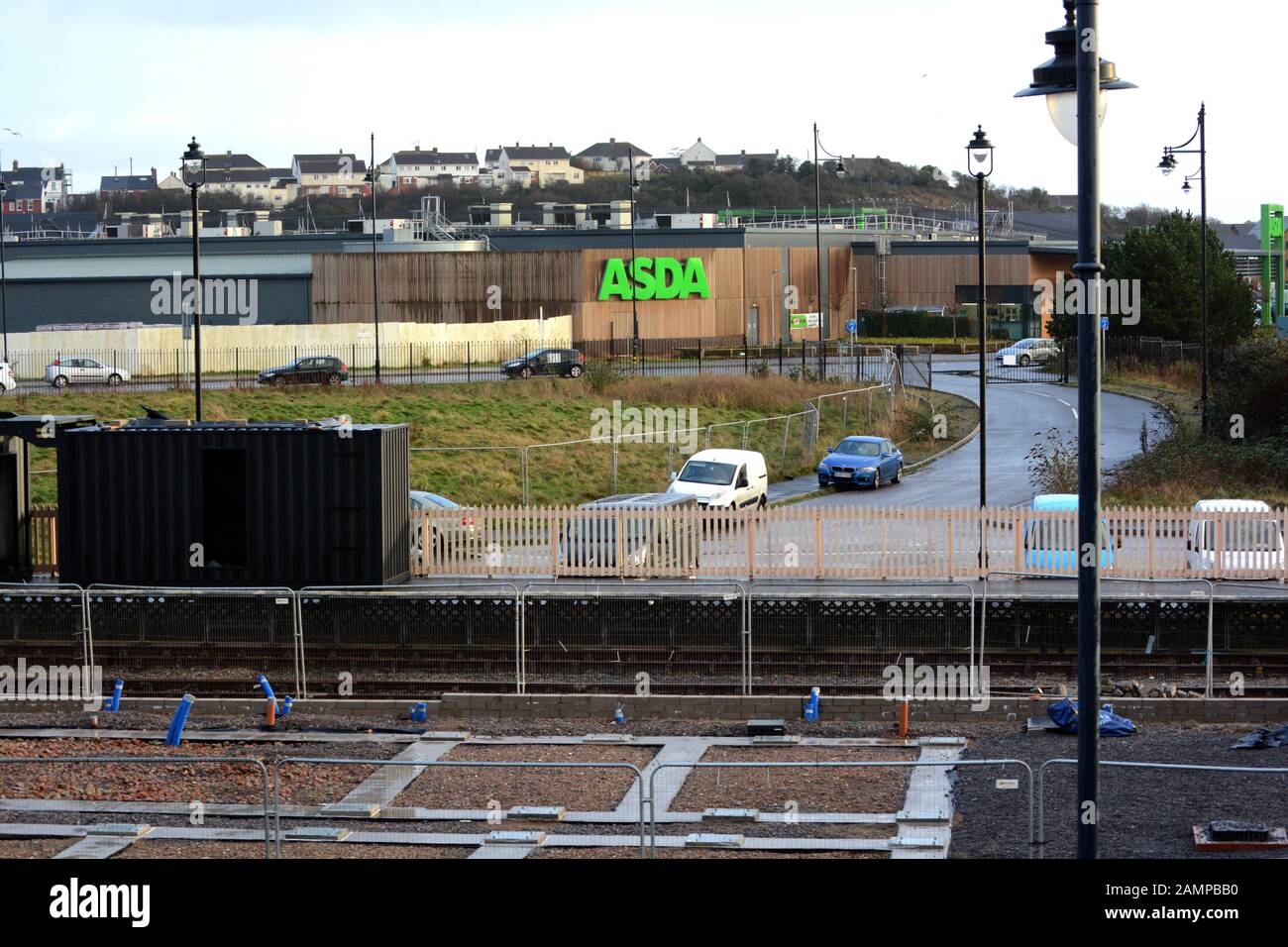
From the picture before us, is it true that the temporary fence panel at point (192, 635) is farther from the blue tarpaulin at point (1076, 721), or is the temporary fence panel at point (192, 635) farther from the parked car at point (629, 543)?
the blue tarpaulin at point (1076, 721)

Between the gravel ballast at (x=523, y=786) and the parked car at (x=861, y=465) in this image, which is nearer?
the gravel ballast at (x=523, y=786)

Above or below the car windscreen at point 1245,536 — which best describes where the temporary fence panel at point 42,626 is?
below

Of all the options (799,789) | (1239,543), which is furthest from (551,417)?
(799,789)

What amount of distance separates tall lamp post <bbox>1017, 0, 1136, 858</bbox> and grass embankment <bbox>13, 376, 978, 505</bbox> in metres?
27.4

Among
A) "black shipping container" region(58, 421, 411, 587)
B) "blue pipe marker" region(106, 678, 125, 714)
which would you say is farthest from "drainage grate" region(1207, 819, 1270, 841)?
"black shipping container" region(58, 421, 411, 587)

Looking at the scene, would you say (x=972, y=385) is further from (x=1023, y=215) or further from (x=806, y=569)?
(x=1023, y=215)

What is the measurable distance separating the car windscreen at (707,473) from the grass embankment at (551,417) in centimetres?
499

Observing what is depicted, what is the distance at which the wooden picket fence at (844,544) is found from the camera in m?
24.1

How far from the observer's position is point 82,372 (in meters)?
47.6

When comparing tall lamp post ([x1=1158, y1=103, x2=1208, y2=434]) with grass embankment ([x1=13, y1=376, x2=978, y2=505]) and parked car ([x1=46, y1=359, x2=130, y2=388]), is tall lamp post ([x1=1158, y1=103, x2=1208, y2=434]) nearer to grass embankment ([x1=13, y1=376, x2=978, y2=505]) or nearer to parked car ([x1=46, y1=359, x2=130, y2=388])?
grass embankment ([x1=13, y1=376, x2=978, y2=505])

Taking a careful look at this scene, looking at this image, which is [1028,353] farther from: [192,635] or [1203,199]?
[192,635]

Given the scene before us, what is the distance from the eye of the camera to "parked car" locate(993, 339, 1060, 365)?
6244 centimetres

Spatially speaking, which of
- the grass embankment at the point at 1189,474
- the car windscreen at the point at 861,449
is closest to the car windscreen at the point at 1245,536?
the grass embankment at the point at 1189,474

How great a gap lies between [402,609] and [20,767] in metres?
6.45
